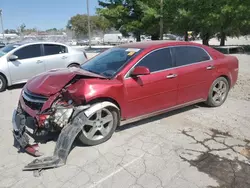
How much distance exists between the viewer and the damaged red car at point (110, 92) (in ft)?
11.0

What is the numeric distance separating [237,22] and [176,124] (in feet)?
47.0

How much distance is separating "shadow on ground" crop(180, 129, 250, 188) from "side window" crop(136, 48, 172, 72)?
4.72 feet

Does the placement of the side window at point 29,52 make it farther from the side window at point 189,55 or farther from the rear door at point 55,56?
the side window at point 189,55

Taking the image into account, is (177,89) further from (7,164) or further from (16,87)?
(16,87)

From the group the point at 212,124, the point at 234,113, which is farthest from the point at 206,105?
the point at 212,124

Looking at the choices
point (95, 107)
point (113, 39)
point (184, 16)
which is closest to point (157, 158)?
point (95, 107)

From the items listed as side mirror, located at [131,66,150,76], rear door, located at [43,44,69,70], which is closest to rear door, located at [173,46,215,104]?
side mirror, located at [131,66,150,76]

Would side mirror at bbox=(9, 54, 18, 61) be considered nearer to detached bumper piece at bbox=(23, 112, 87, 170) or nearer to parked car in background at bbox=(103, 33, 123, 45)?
detached bumper piece at bbox=(23, 112, 87, 170)

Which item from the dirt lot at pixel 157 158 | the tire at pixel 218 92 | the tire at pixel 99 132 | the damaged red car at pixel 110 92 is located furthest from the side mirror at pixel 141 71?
the tire at pixel 218 92

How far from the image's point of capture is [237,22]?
15859mm

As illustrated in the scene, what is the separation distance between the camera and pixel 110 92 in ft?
11.8

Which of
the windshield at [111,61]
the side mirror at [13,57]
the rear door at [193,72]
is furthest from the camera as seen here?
the side mirror at [13,57]

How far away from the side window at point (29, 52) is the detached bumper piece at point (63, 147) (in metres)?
5.02

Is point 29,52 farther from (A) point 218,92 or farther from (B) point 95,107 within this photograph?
(A) point 218,92
